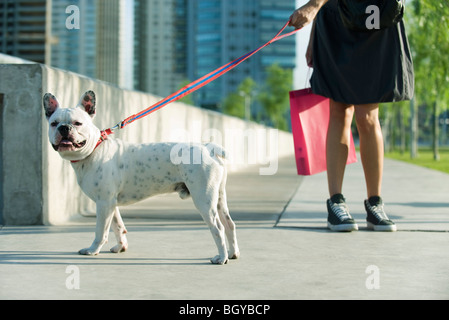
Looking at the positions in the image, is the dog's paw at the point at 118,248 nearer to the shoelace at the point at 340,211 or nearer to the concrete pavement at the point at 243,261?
the concrete pavement at the point at 243,261

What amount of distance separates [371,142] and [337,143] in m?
0.28

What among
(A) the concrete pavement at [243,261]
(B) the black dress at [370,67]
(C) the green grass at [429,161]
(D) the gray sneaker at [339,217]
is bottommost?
(C) the green grass at [429,161]

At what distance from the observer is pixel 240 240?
4711 mm

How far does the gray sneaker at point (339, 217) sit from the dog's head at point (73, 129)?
6.76 feet

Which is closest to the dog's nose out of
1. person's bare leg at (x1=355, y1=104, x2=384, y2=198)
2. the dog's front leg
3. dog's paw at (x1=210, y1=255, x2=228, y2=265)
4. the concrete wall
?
the dog's front leg

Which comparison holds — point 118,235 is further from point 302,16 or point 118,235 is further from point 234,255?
point 302,16

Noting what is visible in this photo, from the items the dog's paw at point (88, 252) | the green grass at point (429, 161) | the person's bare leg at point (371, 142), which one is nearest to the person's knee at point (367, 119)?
the person's bare leg at point (371, 142)

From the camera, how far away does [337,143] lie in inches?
211

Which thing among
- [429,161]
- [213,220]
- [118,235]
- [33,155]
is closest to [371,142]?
[213,220]

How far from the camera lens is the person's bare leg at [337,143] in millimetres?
5340

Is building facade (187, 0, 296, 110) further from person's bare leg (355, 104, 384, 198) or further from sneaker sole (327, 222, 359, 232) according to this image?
sneaker sole (327, 222, 359, 232)

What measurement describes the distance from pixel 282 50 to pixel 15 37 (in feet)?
194
